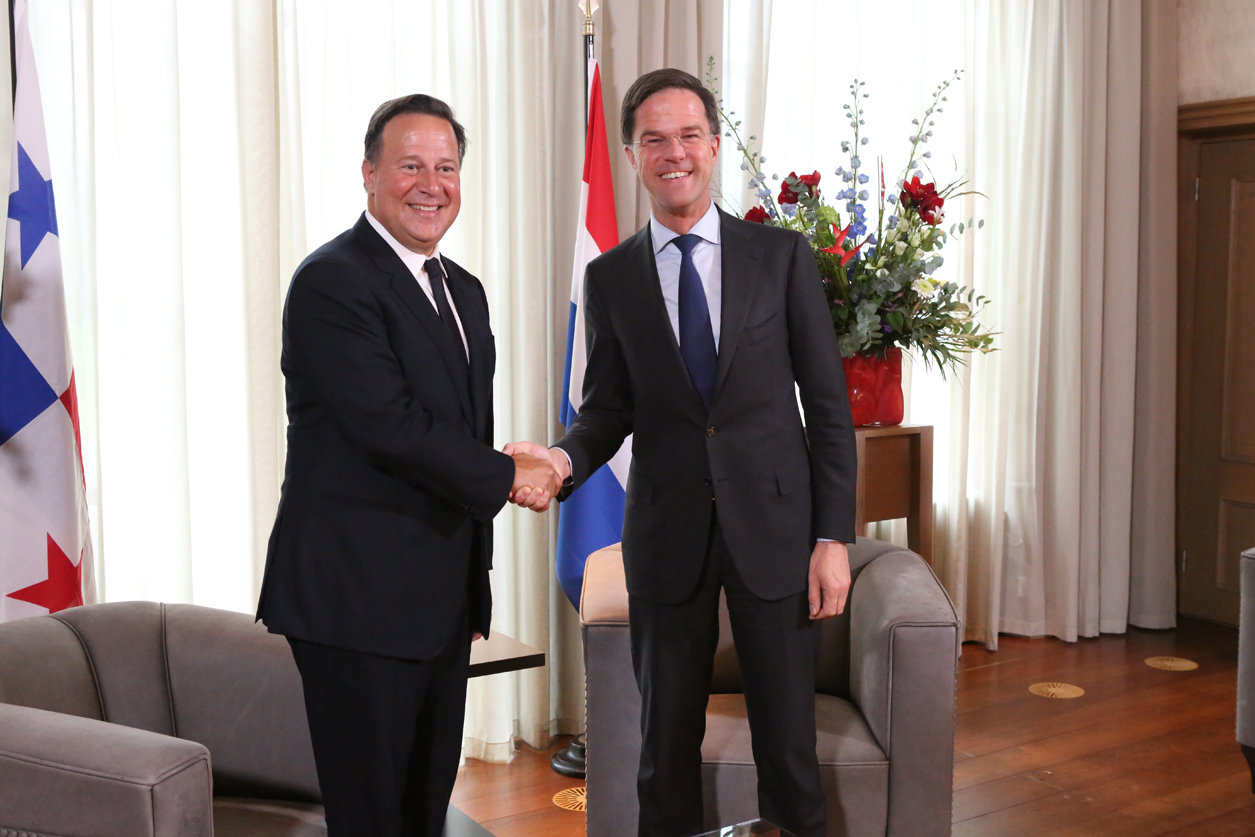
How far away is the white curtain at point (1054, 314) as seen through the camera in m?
4.27

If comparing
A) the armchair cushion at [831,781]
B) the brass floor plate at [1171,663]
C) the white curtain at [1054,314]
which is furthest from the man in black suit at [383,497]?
the brass floor plate at [1171,663]

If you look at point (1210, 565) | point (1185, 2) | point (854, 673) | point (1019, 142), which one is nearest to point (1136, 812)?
point (854, 673)

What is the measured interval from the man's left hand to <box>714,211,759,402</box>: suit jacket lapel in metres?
0.32

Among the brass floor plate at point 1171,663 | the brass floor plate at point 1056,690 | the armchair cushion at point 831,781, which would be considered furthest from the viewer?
the brass floor plate at point 1171,663

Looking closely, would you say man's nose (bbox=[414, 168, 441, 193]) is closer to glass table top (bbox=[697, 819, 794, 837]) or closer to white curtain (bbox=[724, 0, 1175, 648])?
glass table top (bbox=[697, 819, 794, 837])

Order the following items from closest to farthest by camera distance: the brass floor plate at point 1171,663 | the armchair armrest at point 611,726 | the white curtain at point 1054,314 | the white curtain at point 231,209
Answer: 1. the armchair armrest at point 611,726
2. the white curtain at point 231,209
3. the brass floor plate at point 1171,663
4. the white curtain at point 1054,314

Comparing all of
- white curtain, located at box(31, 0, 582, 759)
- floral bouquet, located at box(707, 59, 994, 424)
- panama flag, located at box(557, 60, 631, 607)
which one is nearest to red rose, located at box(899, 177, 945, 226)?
floral bouquet, located at box(707, 59, 994, 424)

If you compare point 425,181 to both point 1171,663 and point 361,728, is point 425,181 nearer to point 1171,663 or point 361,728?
point 361,728

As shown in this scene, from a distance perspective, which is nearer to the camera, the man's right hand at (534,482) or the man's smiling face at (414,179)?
the man's smiling face at (414,179)

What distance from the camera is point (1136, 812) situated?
273 cm

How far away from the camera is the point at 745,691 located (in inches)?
72.9

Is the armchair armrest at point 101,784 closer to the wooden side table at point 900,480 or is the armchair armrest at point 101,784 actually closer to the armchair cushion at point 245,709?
the armchair cushion at point 245,709

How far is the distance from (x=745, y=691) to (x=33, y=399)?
1588 mm

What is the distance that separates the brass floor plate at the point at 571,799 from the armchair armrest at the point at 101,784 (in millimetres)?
1507
